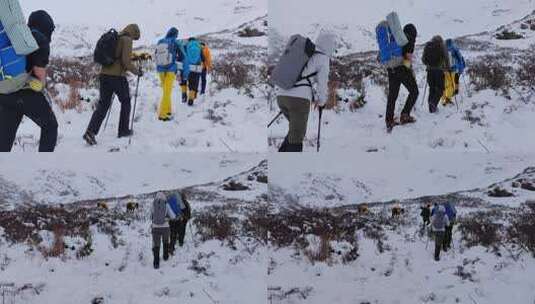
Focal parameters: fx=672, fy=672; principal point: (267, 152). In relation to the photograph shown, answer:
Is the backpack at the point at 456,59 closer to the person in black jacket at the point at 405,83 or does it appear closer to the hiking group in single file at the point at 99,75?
the person in black jacket at the point at 405,83

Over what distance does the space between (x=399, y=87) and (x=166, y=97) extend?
79.7 inches

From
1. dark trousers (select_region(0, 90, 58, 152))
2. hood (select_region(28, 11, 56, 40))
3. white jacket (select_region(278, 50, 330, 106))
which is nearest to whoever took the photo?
dark trousers (select_region(0, 90, 58, 152))

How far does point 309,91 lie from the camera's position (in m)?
5.59

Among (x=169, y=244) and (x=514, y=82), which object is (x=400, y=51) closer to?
(x=514, y=82)

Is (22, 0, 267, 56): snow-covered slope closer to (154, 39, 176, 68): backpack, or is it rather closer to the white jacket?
(154, 39, 176, 68): backpack

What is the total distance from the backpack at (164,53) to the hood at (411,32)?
6.64ft

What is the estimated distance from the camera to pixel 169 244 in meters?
5.95

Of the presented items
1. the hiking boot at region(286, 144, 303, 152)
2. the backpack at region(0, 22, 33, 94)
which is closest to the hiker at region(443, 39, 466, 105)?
the hiking boot at region(286, 144, 303, 152)

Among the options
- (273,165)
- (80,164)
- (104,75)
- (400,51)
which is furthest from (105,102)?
(400,51)

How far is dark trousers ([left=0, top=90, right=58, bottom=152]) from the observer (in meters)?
5.13

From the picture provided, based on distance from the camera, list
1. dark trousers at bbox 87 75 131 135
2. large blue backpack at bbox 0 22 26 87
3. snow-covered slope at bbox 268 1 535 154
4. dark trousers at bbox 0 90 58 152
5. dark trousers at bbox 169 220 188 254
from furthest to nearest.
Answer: dark trousers at bbox 169 220 188 254
snow-covered slope at bbox 268 1 535 154
dark trousers at bbox 87 75 131 135
dark trousers at bbox 0 90 58 152
large blue backpack at bbox 0 22 26 87

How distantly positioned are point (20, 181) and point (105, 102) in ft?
3.72

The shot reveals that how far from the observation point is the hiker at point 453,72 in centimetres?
588

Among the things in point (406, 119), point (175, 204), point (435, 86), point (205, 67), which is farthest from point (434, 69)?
point (175, 204)
